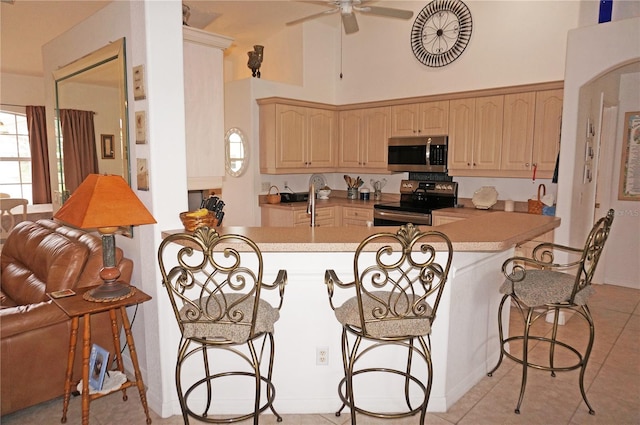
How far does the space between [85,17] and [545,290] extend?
5.36 meters

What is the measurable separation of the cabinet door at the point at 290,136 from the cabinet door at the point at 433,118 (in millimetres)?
1491

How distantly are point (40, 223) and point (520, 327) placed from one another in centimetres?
420

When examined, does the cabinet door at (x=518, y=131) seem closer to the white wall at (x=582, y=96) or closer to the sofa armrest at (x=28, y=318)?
the white wall at (x=582, y=96)

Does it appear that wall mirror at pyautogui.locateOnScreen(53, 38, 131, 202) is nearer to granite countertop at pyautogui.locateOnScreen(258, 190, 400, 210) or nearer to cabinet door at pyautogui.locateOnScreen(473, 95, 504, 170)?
granite countertop at pyautogui.locateOnScreen(258, 190, 400, 210)

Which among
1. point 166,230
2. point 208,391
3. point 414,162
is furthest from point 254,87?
point 208,391

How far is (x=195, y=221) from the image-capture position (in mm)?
2289

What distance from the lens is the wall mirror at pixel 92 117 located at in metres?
2.58

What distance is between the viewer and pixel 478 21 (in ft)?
15.7

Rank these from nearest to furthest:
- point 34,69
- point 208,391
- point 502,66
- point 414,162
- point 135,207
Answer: point 135,207 → point 208,391 → point 502,66 → point 414,162 → point 34,69

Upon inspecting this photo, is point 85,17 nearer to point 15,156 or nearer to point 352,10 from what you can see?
point 352,10

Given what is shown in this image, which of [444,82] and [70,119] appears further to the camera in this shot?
[444,82]

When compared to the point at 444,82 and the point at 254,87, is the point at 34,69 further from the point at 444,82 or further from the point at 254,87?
the point at 444,82

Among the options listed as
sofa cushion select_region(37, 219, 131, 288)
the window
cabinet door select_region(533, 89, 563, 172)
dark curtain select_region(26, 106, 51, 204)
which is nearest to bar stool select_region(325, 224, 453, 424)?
sofa cushion select_region(37, 219, 131, 288)

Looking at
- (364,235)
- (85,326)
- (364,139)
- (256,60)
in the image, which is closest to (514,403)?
(364,235)
